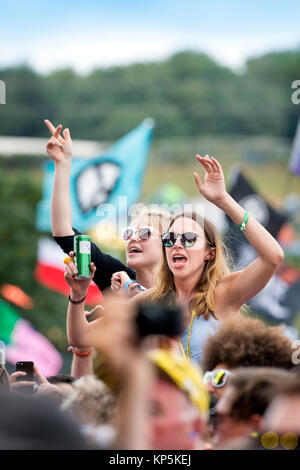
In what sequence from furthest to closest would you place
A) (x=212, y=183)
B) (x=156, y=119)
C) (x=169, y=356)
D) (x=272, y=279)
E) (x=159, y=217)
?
(x=156, y=119), (x=272, y=279), (x=159, y=217), (x=212, y=183), (x=169, y=356)

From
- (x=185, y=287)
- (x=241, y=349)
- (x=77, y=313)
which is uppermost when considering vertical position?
(x=185, y=287)

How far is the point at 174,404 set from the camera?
7.52 ft

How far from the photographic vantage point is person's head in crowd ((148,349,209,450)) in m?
2.25

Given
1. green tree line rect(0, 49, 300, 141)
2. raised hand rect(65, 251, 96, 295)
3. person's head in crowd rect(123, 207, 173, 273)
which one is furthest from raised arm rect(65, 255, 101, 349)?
green tree line rect(0, 49, 300, 141)

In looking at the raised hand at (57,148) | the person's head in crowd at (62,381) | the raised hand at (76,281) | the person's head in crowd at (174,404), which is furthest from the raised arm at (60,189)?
the person's head in crowd at (174,404)

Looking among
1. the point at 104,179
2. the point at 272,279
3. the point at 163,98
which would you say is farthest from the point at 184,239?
the point at 163,98

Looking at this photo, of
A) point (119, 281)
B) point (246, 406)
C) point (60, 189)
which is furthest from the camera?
point (119, 281)

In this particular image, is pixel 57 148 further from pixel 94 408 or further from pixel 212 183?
pixel 94 408

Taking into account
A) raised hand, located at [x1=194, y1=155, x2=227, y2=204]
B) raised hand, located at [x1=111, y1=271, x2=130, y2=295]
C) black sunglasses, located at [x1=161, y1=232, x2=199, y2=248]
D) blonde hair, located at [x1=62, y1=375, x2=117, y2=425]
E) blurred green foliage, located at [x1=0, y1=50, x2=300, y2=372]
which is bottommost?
blonde hair, located at [x1=62, y1=375, x2=117, y2=425]

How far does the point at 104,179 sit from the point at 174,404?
5621 millimetres

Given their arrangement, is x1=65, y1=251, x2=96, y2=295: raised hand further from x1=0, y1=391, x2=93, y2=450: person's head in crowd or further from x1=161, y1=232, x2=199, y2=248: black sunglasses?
x1=0, y1=391, x2=93, y2=450: person's head in crowd

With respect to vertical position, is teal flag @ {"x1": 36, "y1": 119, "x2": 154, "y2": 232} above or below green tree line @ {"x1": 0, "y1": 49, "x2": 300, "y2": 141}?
below

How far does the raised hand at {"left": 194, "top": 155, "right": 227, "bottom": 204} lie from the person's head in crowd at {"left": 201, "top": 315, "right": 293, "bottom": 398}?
59cm
